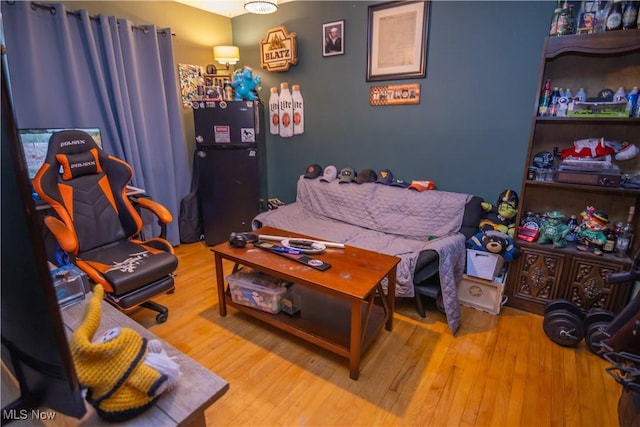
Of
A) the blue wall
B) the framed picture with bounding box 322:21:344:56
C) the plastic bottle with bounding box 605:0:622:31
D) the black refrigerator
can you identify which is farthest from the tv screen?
the plastic bottle with bounding box 605:0:622:31

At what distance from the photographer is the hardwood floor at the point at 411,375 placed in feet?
4.94

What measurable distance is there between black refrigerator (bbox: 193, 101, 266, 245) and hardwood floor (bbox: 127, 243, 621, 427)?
1281mm

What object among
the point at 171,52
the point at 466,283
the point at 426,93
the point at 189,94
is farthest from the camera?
the point at 189,94

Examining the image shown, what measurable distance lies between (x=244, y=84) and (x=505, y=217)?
8.68 feet

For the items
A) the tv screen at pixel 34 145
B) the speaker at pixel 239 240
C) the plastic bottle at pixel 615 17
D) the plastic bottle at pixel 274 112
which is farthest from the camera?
the plastic bottle at pixel 274 112

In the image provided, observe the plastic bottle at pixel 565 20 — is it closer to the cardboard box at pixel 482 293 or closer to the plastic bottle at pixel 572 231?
the plastic bottle at pixel 572 231

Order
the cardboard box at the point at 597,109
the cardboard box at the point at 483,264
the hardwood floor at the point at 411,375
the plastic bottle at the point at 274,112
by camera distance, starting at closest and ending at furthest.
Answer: the hardwood floor at the point at 411,375 < the cardboard box at the point at 597,109 < the cardboard box at the point at 483,264 < the plastic bottle at the point at 274,112

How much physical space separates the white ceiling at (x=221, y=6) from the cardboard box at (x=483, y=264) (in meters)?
2.97

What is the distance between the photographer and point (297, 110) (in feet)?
11.4

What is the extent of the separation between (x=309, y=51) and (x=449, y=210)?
81.4 inches

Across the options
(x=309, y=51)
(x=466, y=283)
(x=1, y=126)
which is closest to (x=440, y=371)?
(x=466, y=283)

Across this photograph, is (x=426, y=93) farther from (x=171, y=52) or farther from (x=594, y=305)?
(x=171, y=52)

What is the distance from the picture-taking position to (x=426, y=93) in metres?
2.71
